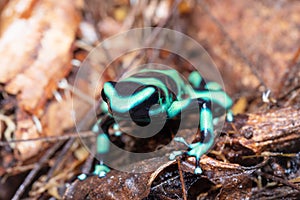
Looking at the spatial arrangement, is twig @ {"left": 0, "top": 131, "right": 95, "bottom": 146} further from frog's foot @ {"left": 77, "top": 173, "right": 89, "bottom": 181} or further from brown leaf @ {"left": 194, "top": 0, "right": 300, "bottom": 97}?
brown leaf @ {"left": 194, "top": 0, "right": 300, "bottom": 97}

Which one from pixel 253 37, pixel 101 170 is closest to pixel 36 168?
pixel 101 170

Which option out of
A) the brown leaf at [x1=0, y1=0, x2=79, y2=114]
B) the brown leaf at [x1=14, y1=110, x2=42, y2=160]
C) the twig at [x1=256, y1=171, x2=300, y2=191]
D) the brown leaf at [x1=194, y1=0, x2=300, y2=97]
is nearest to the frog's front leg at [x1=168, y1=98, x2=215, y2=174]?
the twig at [x1=256, y1=171, x2=300, y2=191]

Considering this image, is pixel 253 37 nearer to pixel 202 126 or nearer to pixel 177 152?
pixel 202 126

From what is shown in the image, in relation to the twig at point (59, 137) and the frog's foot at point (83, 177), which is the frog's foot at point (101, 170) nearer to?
the frog's foot at point (83, 177)

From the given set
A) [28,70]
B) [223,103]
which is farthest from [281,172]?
[28,70]

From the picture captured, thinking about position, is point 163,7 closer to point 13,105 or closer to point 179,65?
point 179,65

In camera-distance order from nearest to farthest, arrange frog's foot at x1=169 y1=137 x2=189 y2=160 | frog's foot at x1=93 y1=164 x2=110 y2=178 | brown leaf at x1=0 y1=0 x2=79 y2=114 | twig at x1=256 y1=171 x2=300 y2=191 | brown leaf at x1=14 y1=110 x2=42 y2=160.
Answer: twig at x1=256 y1=171 x2=300 y2=191 → frog's foot at x1=169 y1=137 x2=189 y2=160 → frog's foot at x1=93 y1=164 x2=110 y2=178 → brown leaf at x1=14 y1=110 x2=42 y2=160 → brown leaf at x1=0 y1=0 x2=79 y2=114
